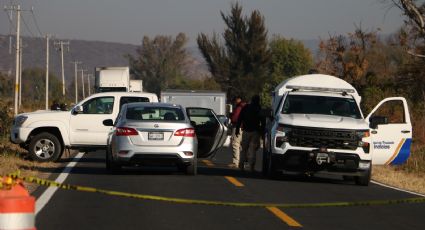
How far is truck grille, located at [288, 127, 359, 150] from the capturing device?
755 inches

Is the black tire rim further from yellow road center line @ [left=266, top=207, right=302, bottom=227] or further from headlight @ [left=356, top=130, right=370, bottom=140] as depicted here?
yellow road center line @ [left=266, top=207, right=302, bottom=227]

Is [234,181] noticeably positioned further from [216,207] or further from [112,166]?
[216,207]

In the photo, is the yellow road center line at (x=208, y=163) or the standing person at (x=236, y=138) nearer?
the standing person at (x=236, y=138)

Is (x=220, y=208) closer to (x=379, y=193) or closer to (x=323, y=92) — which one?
(x=379, y=193)

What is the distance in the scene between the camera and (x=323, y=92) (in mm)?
21125

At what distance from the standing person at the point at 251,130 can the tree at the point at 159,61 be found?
424ft

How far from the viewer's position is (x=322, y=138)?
19.2m

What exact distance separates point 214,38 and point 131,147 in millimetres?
65560

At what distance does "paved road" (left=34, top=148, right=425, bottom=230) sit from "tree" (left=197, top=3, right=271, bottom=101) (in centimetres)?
6211

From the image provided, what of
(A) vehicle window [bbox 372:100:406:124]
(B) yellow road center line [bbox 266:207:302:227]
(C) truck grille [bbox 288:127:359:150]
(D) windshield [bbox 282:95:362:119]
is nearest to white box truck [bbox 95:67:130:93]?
(A) vehicle window [bbox 372:100:406:124]

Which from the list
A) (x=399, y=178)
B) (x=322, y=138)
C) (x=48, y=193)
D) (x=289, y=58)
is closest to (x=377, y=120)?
(x=322, y=138)

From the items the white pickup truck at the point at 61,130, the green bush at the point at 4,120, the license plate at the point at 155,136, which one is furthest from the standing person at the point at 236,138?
the green bush at the point at 4,120

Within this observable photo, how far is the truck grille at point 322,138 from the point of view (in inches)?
755

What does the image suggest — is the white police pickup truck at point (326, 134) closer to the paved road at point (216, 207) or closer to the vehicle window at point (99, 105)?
the paved road at point (216, 207)
